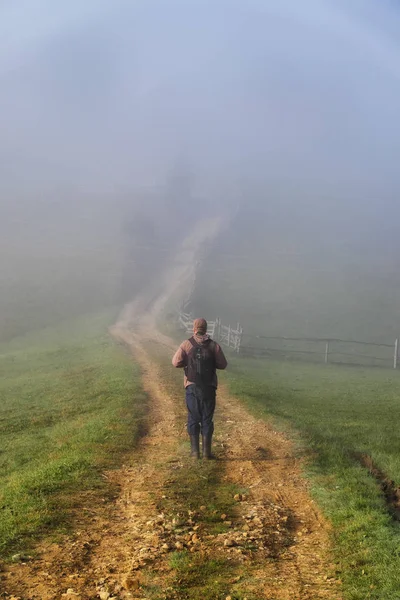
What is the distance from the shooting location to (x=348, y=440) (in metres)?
16.0

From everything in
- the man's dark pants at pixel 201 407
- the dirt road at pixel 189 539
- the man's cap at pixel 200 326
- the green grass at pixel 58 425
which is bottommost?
the green grass at pixel 58 425

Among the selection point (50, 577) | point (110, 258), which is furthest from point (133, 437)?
point (110, 258)

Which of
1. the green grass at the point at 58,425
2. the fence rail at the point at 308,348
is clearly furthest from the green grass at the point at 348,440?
the green grass at the point at 58,425

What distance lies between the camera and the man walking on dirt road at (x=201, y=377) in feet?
41.8

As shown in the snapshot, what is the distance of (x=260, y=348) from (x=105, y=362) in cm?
1477

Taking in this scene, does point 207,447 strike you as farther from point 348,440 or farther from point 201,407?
point 348,440

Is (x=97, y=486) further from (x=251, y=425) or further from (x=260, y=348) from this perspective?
(x=260, y=348)

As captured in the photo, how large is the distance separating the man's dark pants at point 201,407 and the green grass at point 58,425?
6.61ft

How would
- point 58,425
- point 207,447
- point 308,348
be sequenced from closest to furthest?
point 207,447, point 58,425, point 308,348

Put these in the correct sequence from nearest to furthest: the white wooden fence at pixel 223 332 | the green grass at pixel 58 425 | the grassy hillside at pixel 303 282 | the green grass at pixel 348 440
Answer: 1. the green grass at pixel 348 440
2. the green grass at pixel 58 425
3. the white wooden fence at pixel 223 332
4. the grassy hillside at pixel 303 282

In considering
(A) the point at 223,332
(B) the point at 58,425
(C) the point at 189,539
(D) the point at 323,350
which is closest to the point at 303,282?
(A) the point at 223,332

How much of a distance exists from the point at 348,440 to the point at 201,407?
18.5 feet

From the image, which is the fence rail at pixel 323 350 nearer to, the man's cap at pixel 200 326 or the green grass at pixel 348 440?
the green grass at pixel 348 440

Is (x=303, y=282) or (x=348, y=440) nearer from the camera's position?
(x=348, y=440)
